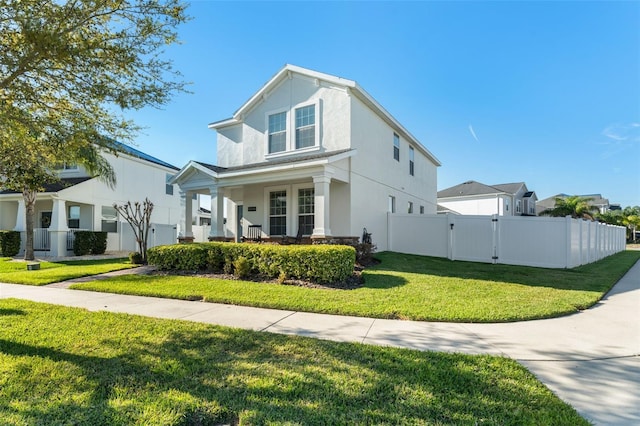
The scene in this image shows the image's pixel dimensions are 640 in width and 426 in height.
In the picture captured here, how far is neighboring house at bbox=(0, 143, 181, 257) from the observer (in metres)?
18.0

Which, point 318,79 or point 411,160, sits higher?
point 318,79

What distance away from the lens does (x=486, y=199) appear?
105 ft

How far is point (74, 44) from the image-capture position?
14.6ft

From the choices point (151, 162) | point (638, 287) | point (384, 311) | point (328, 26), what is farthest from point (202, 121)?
point (638, 287)

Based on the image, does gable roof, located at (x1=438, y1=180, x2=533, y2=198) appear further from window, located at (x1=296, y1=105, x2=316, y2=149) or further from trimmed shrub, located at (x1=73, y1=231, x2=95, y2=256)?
trimmed shrub, located at (x1=73, y1=231, x2=95, y2=256)

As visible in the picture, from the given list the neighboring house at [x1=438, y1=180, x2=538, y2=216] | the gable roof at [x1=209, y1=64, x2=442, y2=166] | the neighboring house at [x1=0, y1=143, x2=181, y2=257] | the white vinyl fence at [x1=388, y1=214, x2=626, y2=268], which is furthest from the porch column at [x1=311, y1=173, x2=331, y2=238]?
the neighboring house at [x1=438, y1=180, x2=538, y2=216]

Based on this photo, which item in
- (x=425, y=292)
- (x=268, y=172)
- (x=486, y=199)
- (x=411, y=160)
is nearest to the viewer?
(x=425, y=292)

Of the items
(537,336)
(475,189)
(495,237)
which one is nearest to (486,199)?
(475,189)

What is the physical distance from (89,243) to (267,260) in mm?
15160

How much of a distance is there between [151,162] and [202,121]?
9587 mm

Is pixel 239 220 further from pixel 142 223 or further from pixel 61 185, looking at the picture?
pixel 61 185

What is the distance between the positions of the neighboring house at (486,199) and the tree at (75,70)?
98.5ft

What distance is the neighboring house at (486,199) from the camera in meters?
31.5

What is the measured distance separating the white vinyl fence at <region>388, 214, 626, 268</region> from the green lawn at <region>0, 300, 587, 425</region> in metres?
10.3
